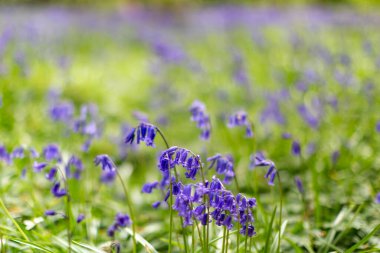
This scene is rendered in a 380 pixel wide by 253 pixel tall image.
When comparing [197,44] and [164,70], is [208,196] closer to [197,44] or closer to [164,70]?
[164,70]

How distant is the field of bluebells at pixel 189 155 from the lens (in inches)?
99.2

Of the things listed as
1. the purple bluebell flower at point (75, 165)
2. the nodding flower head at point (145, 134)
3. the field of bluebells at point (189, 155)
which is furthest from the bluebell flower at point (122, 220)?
the nodding flower head at point (145, 134)

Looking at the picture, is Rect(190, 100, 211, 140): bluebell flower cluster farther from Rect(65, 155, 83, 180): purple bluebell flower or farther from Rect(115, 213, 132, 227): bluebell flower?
Rect(65, 155, 83, 180): purple bluebell flower

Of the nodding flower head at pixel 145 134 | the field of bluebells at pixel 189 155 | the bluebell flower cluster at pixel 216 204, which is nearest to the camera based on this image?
the bluebell flower cluster at pixel 216 204

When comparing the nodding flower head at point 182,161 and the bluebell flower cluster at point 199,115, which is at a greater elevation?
the bluebell flower cluster at point 199,115

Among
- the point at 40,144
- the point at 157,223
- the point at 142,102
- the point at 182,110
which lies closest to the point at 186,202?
the point at 157,223

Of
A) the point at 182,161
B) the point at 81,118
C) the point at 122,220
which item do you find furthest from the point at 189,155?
the point at 182,161

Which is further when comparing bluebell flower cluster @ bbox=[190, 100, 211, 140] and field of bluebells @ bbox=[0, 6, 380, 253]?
bluebell flower cluster @ bbox=[190, 100, 211, 140]

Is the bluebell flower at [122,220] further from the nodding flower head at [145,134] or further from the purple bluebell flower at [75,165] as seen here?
the nodding flower head at [145,134]

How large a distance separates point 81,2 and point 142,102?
18080 millimetres

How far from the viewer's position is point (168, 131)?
229 inches

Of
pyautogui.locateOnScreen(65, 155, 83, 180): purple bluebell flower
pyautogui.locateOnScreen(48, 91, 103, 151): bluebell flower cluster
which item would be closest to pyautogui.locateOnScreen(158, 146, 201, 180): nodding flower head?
pyautogui.locateOnScreen(65, 155, 83, 180): purple bluebell flower

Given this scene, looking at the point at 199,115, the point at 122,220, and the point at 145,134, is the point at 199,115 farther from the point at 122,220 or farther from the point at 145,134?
the point at 122,220

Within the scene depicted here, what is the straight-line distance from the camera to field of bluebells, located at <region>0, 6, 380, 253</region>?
8.27 ft
